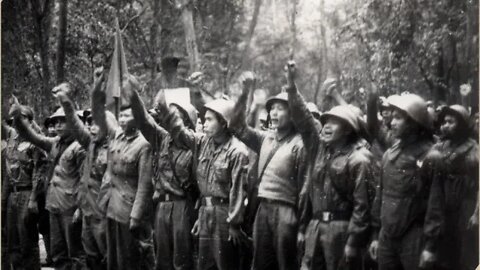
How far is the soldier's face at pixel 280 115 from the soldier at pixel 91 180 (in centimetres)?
176

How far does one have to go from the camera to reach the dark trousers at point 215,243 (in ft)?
22.0

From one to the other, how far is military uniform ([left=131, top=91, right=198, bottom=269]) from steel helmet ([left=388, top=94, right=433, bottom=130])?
6.28 ft

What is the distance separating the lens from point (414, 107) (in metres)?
5.75

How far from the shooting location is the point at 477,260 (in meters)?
5.61

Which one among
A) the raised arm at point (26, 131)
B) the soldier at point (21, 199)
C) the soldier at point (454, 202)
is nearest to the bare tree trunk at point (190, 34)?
the raised arm at point (26, 131)

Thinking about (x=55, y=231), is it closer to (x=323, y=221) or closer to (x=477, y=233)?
(x=323, y=221)

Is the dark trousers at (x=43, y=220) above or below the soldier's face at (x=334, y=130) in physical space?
below

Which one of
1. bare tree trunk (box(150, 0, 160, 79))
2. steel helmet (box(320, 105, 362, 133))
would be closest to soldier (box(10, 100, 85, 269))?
bare tree trunk (box(150, 0, 160, 79))

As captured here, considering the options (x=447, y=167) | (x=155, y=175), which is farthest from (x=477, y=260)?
(x=155, y=175)

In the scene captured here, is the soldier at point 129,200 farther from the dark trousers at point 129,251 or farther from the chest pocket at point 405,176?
the chest pocket at point 405,176

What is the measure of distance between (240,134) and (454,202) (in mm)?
1718

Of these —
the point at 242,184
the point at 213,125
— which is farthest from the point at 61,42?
the point at 242,184

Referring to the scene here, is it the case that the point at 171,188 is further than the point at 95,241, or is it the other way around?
the point at 95,241

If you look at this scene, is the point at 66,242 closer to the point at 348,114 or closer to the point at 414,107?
the point at 348,114
